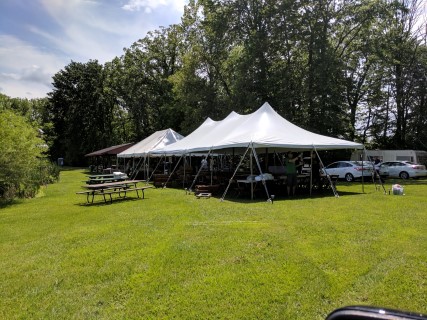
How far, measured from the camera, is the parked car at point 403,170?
20984 mm

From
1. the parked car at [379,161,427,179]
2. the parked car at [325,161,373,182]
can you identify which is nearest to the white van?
the parked car at [379,161,427,179]

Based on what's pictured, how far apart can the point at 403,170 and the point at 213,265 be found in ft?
67.3

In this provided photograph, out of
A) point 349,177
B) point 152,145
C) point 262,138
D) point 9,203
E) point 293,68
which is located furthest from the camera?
point 293,68

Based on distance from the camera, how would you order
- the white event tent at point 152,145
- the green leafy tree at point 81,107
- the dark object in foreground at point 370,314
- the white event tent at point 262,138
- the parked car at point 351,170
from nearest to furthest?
the dark object in foreground at point 370,314, the white event tent at point 262,138, the parked car at point 351,170, the white event tent at point 152,145, the green leafy tree at point 81,107

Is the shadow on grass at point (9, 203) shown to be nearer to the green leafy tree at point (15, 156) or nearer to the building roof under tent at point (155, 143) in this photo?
the green leafy tree at point (15, 156)

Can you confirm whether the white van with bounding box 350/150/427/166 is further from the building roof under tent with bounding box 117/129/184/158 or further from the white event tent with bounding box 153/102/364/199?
the building roof under tent with bounding box 117/129/184/158

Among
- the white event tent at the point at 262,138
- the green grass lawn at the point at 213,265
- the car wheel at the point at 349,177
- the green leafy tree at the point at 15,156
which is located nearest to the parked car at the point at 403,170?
the car wheel at the point at 349,177

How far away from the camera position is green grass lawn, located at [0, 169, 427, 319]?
3.68m

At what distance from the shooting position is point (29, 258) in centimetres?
546

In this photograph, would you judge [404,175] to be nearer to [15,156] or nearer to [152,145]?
[152,145]

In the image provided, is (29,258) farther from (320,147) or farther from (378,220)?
(320,147)

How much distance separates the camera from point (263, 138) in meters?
12.0

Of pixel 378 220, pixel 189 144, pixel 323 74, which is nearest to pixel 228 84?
pixel 323 74

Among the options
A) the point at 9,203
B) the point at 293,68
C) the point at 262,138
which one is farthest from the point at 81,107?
the point at 262,138
